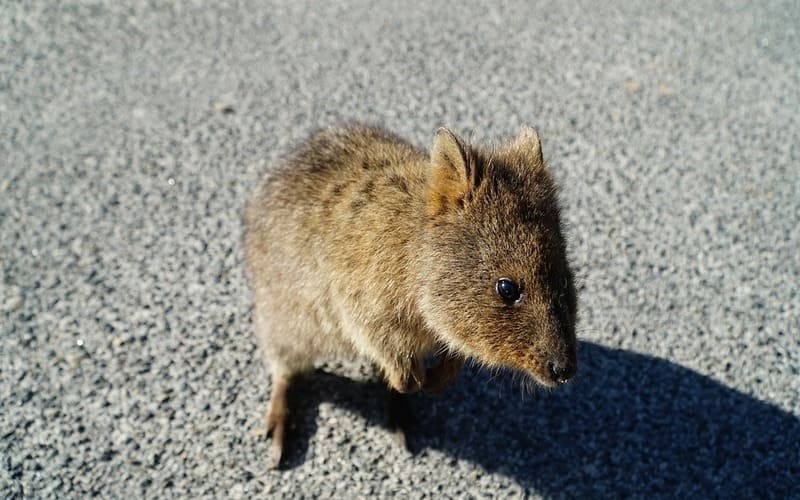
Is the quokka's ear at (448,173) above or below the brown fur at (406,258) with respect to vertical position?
above

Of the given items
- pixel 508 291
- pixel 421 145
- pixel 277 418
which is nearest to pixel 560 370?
pixel 508 291

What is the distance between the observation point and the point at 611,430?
475 cm

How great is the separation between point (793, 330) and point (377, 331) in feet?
10.6

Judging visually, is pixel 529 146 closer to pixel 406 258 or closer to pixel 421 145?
pixel 406 258

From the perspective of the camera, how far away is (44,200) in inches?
237

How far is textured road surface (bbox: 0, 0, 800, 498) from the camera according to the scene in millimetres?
4586

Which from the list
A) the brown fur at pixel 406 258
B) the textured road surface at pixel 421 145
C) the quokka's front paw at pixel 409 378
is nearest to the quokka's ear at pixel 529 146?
the brown fur at pixel 406 258

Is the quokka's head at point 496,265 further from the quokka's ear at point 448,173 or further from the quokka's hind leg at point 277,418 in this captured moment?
the quokka's hind leg at point 277,418

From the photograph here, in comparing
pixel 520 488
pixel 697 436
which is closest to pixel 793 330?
pixel 697 436

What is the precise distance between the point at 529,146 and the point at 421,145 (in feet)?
8.89

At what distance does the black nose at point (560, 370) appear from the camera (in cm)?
348

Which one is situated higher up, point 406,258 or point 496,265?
point 496,265

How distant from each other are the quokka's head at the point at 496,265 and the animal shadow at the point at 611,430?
3.93 ft

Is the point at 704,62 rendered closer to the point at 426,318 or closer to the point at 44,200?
the point at 426,318
